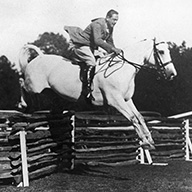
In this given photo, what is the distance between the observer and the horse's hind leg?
813 centimetres

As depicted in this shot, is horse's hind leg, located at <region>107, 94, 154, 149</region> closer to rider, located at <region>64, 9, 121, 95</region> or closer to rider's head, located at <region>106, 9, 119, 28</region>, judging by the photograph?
rider, located at <region>64, 9, 121, 95</region>

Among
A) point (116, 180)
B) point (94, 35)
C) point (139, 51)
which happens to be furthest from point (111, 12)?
point (116, 180)

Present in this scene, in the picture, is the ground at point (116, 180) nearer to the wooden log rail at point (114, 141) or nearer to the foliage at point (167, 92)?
the wooden log rail at point (114, 141)

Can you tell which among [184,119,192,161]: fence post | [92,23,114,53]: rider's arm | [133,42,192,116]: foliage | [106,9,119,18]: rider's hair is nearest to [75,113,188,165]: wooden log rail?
[184,119,192,161]: fence post

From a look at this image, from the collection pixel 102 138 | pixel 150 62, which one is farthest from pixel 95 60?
pixel 102 138

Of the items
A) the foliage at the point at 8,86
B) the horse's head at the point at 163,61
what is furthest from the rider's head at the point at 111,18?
the foliage at the point at 8,86

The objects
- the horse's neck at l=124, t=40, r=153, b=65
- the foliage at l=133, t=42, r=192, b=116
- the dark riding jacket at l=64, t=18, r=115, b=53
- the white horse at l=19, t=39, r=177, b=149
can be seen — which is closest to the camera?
the white horse at l=19, t=39, r=177, b=149

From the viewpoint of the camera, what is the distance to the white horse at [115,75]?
343 inches

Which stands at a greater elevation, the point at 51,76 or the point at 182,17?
the point at 182,17

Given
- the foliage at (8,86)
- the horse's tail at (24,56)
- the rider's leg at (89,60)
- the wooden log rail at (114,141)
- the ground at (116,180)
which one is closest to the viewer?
the ground at (116,180)

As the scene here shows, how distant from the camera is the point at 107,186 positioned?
7.32 m

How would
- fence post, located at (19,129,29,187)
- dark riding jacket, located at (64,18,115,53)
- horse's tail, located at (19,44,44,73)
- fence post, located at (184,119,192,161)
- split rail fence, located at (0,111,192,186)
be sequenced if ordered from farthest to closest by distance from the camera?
fence post, located at (184,119,192,161) < horse's tail, located at (19,44,44,73) < dark riding jacket, located at (64,18,115,53) < split rail fence, located at (0,111,192,186) < fence post, located at (19,129,29,187)

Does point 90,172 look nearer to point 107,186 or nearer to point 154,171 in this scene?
point 154,171

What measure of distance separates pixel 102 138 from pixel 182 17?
14.0 ft
